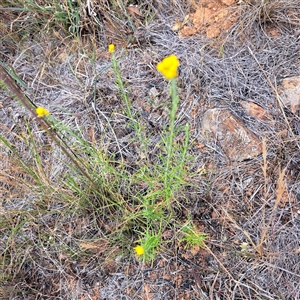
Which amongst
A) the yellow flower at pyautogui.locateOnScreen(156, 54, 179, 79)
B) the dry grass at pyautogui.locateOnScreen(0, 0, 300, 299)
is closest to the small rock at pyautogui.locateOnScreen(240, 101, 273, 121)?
the dry grass at pyautogui.locateOnScreen(0, 0, 300, 299)

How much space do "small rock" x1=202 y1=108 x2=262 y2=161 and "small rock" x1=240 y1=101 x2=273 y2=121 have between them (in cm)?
8

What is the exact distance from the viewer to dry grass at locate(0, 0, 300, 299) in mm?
1486

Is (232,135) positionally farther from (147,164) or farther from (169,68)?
(169,68)

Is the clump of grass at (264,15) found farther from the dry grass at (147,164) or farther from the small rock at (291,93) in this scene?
the small rock at (291,93)

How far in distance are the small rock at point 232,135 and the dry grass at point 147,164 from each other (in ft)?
0.14

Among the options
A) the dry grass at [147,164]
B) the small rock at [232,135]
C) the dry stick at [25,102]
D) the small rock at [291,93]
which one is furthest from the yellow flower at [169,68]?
the small rock at [291,93]

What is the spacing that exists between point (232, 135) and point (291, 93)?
382 millimetres

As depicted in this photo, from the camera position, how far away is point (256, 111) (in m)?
1.71

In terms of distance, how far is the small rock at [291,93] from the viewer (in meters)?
1.68

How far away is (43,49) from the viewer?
6.91 feet

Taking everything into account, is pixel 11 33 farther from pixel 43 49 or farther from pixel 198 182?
pixel 198 182

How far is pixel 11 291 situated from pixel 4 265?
13 cm

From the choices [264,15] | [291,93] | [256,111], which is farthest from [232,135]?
[264,15]

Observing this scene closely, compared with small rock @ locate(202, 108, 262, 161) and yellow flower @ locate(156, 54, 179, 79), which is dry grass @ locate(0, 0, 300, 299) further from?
yellow flower @ locate(156, 54, 179, 79)
